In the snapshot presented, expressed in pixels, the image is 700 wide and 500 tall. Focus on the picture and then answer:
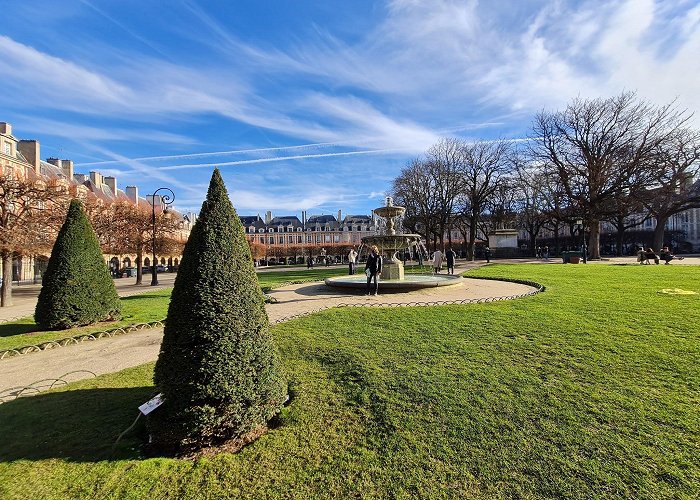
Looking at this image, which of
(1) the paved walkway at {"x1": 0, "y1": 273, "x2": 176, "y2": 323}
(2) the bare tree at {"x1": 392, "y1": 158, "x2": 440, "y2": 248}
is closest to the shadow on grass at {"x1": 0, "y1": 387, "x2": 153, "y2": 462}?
(1) the paved walkway at {"x1": 0, "y1": 273, "x2": 176, "y2": 323}

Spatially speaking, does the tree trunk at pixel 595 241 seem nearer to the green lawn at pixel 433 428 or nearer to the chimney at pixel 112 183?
the green lawn at pixel 433 428

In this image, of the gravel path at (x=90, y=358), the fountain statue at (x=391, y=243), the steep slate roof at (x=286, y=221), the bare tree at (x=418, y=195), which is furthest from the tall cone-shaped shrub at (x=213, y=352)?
the steep slate roof at (x=286, y=221)

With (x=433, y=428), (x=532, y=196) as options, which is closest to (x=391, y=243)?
(x=433, y=428)

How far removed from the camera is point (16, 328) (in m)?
10.5

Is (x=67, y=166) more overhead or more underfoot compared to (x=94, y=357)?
more overhead

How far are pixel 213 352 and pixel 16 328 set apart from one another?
10919 millimetres

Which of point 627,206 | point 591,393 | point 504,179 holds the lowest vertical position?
point 591,393

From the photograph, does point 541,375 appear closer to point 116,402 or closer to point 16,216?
point 116,402

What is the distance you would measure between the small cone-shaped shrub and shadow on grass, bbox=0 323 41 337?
2.17 ft

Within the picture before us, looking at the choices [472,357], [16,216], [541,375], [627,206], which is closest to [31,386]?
[472,357]

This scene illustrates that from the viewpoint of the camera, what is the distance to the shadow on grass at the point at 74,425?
3580 mm

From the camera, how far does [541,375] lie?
4.72 meters

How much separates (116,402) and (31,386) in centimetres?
204

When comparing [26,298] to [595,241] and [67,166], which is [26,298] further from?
[595,241]
